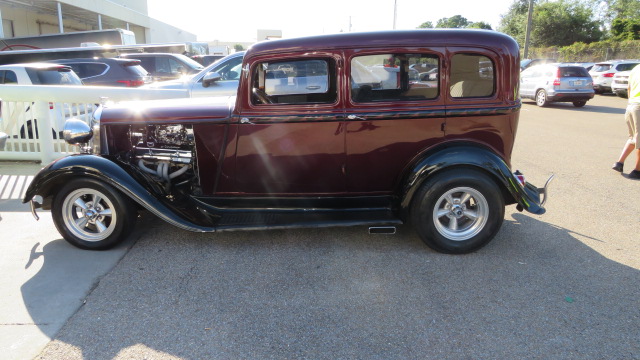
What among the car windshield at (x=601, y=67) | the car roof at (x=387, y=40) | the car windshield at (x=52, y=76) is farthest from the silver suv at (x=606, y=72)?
the car windshield at (x=52, y=76)

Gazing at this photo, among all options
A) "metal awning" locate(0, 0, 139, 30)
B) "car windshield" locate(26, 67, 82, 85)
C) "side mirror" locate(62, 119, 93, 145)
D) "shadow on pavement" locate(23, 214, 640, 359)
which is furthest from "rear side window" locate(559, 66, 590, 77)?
"metal awning" locate(0, 0, 139, 30)

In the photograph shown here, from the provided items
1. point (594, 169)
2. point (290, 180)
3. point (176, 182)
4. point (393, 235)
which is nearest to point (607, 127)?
point (594, 169)

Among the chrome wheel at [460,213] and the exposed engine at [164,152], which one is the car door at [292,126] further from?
the chrome wheel at [460,213]

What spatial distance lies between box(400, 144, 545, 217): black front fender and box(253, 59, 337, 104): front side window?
1.02m

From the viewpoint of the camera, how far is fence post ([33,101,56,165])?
6863 mm

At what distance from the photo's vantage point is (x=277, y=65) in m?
4.07

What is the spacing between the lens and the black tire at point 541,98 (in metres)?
16.0

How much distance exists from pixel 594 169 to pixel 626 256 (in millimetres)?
3552

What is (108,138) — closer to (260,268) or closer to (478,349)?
(260,268)

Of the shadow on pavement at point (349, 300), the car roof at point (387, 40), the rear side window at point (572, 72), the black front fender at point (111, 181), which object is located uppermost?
the rear side window at point (572, 72)

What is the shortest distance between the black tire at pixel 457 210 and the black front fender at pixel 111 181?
1933 mm

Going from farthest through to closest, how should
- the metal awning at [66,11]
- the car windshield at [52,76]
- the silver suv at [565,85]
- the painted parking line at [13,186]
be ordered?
the metal awning at [66,11] < the silver suv at [565,85] < the car windshield at [52,76] < the painted parking line at [13,186]

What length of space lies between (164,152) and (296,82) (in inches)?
61.2

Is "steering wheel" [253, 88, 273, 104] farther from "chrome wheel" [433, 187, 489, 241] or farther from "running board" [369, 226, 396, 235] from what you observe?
"chrome wheel" [433, 187, 489, 241]
